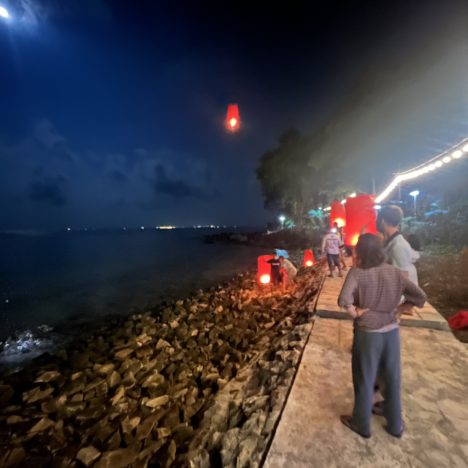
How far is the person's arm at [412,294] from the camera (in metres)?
2.28

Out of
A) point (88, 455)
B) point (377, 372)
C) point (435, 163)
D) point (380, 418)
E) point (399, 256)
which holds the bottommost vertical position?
point (88, 455)

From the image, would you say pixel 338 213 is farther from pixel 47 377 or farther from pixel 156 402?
pixel 47 377

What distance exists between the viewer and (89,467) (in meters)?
3.44

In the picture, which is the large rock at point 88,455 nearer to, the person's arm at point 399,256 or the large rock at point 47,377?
the large rock at point 47,377

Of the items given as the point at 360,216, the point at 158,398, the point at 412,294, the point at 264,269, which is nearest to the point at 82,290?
the point at 264,269

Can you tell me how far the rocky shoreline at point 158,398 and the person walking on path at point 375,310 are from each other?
1276 millimetres

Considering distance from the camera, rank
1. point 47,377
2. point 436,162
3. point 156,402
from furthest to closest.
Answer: point 436,162 → point 47,377 → point 156,402

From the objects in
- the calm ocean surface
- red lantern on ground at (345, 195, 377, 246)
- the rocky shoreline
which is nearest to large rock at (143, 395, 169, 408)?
the rocky shoreline

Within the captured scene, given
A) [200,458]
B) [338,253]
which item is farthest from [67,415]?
[338,253]

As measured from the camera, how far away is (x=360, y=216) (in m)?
7.17

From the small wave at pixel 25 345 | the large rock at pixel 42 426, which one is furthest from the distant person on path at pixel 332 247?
the small wave at pixel 25 345

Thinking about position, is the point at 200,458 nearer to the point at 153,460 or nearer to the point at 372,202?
the point at 153,460

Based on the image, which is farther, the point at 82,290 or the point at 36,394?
the point at 82,290

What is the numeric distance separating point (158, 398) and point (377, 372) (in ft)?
13.1
